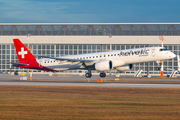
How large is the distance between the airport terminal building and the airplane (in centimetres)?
4052

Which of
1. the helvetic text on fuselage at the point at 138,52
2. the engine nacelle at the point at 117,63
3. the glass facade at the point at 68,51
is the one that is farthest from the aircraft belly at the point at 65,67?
the glass facade at the point at 68,51

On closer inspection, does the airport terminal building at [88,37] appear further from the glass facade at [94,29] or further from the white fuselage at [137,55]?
the white fuselage at [137,55]

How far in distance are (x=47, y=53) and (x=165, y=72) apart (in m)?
43.6

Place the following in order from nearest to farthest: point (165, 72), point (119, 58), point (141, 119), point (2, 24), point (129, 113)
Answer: point (141, 119) < point (129, 113) < point (119, 58) < point (165, 72) < point (2, 24)

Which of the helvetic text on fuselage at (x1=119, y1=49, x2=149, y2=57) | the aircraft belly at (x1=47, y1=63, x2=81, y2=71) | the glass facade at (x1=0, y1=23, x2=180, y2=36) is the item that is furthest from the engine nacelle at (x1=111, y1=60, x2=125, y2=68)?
the glass facade at (x1=0, y1=23, x2=180, y2=36)

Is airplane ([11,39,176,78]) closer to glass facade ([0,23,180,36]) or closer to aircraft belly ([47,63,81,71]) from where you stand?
aircraft belly ([47,63,81,71])

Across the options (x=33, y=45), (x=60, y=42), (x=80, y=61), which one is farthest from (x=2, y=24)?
(x=80, y=61)

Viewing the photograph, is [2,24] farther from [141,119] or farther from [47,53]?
[141,119]

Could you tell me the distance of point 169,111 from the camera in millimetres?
20062

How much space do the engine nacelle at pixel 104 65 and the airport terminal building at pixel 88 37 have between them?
4545cm

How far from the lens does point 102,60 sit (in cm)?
5838

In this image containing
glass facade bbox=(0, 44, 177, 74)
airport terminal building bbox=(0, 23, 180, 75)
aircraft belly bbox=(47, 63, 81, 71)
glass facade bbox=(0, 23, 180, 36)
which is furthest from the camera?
glass facade bbox=(0, 44, 177, 74)

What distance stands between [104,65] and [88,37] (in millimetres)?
48175

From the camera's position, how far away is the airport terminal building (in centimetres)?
10119
